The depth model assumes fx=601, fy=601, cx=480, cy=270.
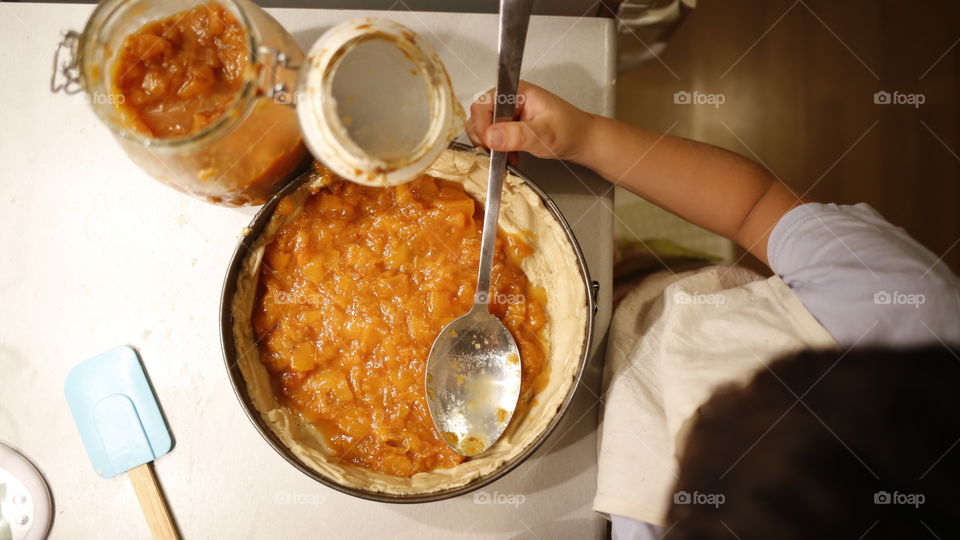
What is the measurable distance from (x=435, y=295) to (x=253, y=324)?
10.1 inches

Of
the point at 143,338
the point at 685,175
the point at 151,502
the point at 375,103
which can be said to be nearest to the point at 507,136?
the point at 375,103

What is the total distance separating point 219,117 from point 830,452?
0.82 meters

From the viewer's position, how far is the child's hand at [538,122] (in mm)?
820

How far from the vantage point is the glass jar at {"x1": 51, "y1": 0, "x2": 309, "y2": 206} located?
627 mm

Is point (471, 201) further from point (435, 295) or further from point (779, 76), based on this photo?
point (779, 76)

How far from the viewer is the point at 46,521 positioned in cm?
89

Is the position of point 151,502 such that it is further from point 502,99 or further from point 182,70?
point 502,99

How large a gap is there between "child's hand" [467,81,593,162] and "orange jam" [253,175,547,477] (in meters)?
0.10

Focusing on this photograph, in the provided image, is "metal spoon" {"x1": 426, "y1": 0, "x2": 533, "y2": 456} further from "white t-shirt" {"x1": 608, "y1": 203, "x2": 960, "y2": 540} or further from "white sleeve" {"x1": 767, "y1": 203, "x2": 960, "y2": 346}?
"white sleeve" {"x1": 767, "y1": 203, "x2": 960, "y2": 346}

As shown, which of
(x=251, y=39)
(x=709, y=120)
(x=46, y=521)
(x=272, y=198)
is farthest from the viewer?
(x=709, y=120)

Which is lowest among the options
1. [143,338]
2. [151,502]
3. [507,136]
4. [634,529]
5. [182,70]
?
[634,529]

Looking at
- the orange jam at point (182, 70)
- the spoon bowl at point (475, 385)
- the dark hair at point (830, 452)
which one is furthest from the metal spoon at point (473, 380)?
the orange jam at point (182, 70)

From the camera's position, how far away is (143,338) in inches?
35.9

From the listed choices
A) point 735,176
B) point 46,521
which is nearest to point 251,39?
point 735,176
